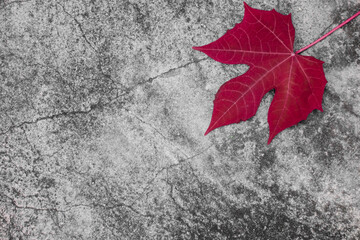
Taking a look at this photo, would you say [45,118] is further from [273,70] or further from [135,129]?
[273,70]

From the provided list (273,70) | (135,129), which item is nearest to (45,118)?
(135,129)

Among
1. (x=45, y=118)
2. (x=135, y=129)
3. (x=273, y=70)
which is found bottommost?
(x=45, y=118)

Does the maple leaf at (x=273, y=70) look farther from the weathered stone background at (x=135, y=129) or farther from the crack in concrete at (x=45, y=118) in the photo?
the crack in concrete at (x=45, y=118)

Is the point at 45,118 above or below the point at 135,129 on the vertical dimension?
below

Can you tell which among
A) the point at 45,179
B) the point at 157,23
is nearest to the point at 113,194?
the point at 45,179

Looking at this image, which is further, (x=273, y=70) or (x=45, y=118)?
(x=45, y=118)

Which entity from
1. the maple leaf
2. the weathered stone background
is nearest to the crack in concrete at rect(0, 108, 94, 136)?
the weathered stone background

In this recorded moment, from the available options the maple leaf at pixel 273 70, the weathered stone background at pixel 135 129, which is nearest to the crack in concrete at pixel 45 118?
the weathered stone background at pixel 135 129
